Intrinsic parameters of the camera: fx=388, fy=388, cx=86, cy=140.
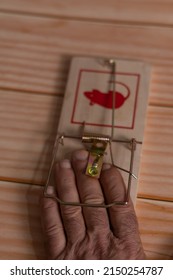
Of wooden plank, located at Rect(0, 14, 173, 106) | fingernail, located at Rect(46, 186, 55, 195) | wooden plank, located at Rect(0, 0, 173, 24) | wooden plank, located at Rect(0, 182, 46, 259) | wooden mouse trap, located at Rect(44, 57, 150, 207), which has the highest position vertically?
wooden plank, located at Rect(0, 0, 173, 24)

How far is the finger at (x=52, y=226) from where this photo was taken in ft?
2.09

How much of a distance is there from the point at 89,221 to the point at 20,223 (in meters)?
0.13

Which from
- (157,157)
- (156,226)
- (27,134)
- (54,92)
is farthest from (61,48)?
(156,226)

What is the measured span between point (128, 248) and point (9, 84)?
0.43 metres

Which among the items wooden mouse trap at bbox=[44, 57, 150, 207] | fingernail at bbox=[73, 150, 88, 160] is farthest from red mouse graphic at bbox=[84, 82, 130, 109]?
fingernail at bbox=[73, 150, 88, 160]

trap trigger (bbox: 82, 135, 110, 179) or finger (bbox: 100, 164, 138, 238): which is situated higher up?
trap trigger (bbox: 82, 135, 110, 179)

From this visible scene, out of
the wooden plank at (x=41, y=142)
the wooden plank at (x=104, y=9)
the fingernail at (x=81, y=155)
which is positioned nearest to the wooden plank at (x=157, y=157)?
the wooden plank at (x=41, y=142)

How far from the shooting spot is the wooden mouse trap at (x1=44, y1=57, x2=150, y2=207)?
0.71 metres

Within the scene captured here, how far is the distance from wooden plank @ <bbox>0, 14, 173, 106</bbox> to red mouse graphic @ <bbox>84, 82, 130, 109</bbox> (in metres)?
0.06

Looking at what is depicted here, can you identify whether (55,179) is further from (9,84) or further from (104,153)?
(9,84)

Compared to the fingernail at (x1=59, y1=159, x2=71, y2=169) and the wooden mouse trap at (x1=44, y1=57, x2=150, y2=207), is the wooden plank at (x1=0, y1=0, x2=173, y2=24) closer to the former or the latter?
the wooden mouse trap at (x1=44, y1=57, x2=150, y2=207)

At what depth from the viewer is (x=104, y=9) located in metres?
0.91

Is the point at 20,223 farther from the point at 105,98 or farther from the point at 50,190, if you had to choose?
the point at 105,98
